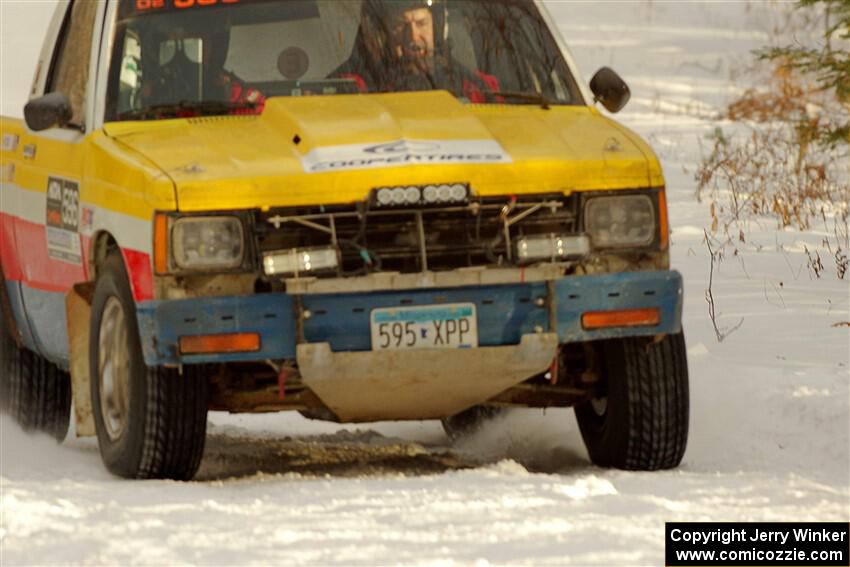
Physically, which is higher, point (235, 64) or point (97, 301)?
point (235, 64)

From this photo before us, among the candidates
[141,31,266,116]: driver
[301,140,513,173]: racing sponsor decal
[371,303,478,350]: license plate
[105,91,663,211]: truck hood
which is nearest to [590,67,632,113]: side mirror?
[105,91,663,211]: truck hood

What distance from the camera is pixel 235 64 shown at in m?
8.00

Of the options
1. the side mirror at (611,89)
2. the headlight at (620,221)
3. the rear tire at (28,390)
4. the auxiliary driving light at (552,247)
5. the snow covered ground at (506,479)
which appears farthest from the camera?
the rear tire at (28,390)

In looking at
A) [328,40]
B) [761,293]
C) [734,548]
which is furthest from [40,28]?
[734,548]

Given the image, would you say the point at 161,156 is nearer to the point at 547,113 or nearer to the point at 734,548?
the point at 547,113

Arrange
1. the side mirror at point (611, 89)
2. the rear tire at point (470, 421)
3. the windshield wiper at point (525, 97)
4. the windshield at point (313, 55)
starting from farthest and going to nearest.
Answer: the rear tire at point (470, 421) < the side mirror at point (611, 89) < the windshield wiper at point (525, 97) < the windshield at point (313, 55)

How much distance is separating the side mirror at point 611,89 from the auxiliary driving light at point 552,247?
1.33m

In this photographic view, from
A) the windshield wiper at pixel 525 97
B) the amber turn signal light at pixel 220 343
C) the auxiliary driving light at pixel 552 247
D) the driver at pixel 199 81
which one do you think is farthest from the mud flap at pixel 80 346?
the auxiliary driving light at pixel 552 247

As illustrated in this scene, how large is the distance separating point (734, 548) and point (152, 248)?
2114 millimetres

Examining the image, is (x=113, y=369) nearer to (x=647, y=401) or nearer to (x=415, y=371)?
(x=415, y=371)

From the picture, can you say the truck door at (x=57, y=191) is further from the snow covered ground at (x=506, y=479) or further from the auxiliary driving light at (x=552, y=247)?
the auxiliary driving light at (x=552, y=247)

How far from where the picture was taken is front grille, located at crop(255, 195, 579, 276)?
22.8ft

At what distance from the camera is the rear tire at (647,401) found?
7.42 m

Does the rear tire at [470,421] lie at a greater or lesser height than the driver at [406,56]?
lesser
